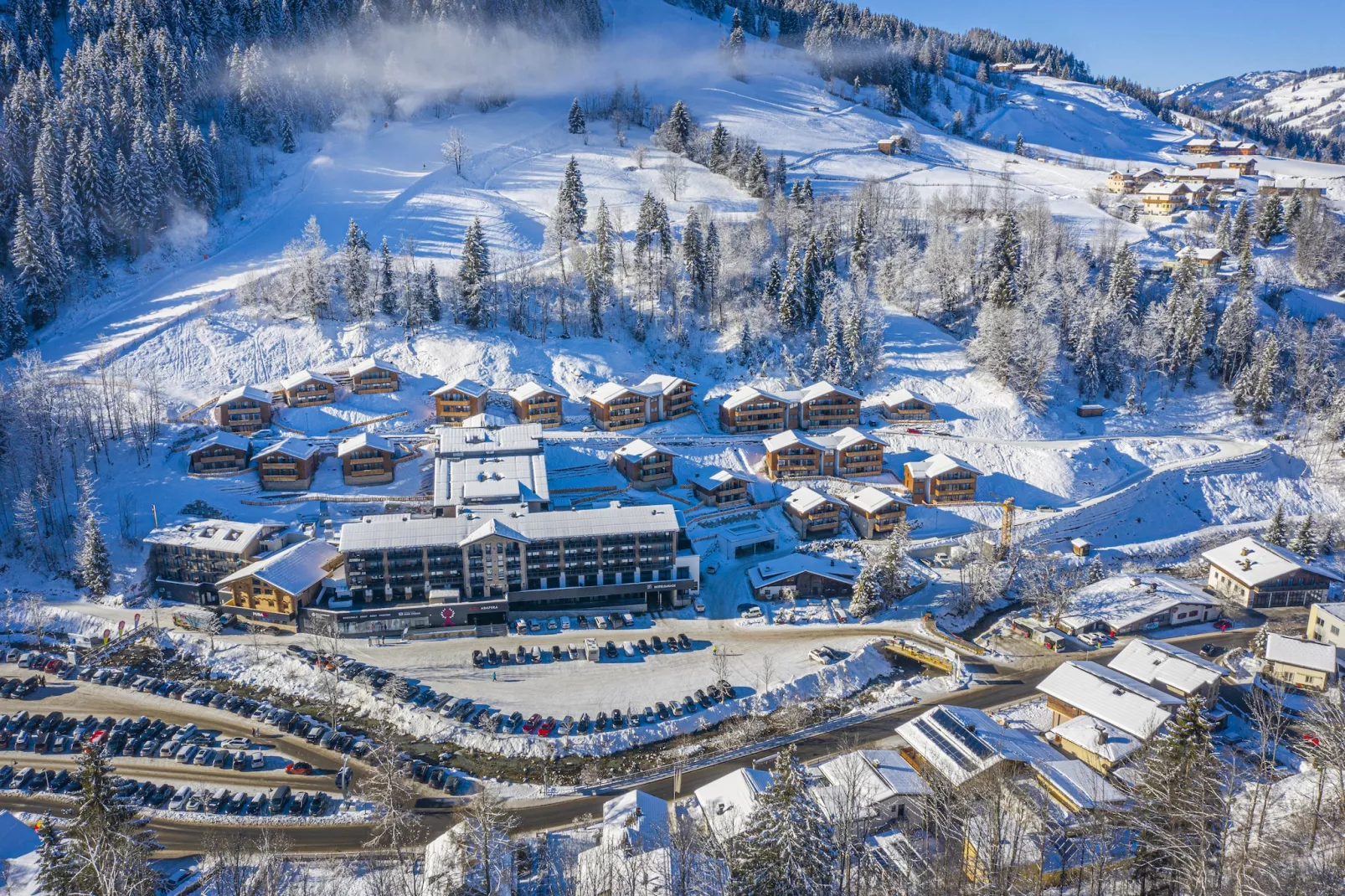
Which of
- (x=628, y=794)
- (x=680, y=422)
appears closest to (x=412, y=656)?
(x=628, y=794)

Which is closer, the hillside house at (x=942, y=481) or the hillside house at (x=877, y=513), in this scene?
the hillside house at (x=877, y=513)

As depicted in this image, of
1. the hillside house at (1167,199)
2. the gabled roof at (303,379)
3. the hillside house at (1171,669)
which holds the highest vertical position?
the hillside house at (1167,199)

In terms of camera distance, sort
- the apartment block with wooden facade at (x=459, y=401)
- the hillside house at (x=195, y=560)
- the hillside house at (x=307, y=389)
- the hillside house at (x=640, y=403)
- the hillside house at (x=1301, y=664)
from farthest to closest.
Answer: the hillside house at (x=640, y=403) < the apartment block with wooden facade at (x=459, y=401) < the hillside house at (x=307, y=389) < the hillside house at (x=195, y=560) < the hillside house at (x=1301, y=664)

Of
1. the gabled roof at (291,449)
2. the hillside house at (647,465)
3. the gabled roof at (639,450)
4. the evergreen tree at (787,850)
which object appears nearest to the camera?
the evergreen tree at (787,850)

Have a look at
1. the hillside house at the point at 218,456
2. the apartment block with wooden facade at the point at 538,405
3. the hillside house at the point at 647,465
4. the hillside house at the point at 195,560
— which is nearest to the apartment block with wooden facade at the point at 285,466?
the hillside house at the point at 218,456

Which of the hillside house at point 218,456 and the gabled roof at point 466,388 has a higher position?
the gabled roof at point 466,388

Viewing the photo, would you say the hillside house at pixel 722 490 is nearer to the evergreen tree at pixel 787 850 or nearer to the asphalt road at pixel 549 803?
the asphalt road at pixel 549 803
